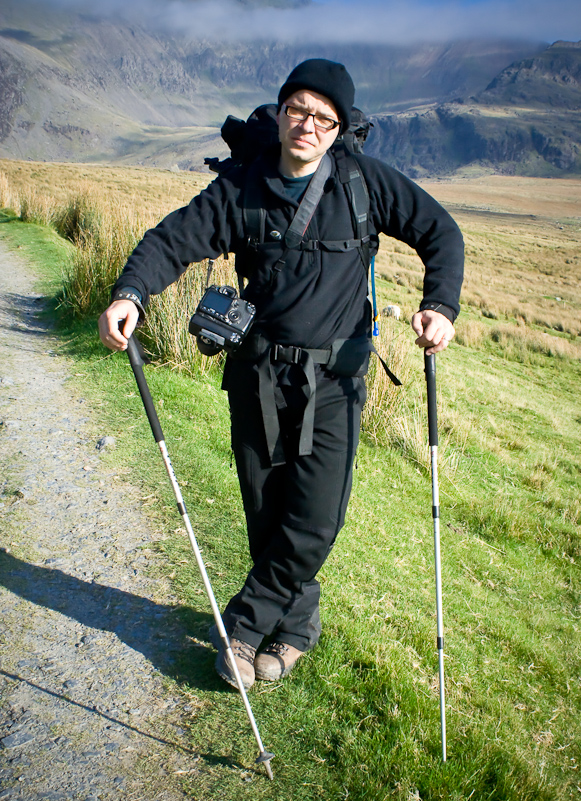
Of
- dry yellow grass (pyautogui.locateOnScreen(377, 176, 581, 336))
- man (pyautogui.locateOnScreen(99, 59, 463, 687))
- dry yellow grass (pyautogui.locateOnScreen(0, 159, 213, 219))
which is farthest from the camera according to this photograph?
dry yellow grass (pyautogui.locateOnScreen(377, 176, 581, 336))

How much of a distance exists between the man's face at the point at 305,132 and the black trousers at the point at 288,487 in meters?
0.84

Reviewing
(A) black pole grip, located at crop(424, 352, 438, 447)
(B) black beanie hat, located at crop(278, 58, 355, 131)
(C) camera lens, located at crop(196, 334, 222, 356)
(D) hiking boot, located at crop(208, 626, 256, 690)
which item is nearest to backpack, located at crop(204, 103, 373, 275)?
(B) black beanie hat, located at crop(278, 58, 355, 131)

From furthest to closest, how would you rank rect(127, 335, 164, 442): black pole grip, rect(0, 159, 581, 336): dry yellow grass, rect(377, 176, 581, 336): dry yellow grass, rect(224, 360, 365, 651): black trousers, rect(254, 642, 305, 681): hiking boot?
rect(377, 176, 581, 336): dry yellow grass
rect(0, 159, 581, 336): dry yellow grass
rect(254, 642, 305, 681): hiking boot
rect(224, 360, 365, 651): black trousers
rect(127, 335, 164, 442): black pole grip

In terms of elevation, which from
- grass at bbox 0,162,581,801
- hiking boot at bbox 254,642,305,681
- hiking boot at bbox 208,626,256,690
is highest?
hiking boot at bbox 208,626,256,690

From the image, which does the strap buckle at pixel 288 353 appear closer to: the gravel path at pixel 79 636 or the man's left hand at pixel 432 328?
the man's left hand at pixel 432 328

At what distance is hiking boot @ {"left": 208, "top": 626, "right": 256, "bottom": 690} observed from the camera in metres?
2.64

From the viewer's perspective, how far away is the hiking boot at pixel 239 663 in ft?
8.67

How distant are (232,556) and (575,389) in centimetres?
1232

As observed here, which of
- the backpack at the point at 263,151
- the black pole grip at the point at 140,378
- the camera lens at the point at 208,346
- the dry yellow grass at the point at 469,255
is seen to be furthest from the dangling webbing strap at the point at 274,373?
the dry yellow grass at the point at 469,255

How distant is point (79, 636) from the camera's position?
2924 millimetres

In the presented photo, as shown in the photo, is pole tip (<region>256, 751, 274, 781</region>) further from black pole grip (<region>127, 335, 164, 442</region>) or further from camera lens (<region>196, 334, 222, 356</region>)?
camera lens (<region>196, 334, 222, 356</region>)

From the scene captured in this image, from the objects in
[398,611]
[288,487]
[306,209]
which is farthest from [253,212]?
[398,611]

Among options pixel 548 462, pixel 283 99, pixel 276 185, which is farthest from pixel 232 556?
pixel 548 462

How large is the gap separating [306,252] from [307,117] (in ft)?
A: 1.68
